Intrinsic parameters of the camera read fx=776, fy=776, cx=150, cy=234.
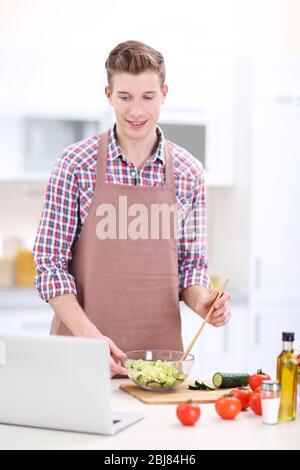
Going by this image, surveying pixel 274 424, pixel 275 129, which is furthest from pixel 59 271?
pixel 275 129

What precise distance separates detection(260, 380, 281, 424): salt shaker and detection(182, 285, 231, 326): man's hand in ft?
1.64

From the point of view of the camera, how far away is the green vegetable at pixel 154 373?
1.99 meters

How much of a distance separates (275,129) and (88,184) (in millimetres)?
2384

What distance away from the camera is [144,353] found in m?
2.14

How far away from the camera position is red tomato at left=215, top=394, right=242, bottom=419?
177cm

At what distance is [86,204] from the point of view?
2502 mm

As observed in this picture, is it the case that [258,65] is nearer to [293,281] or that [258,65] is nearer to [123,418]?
[293,281]

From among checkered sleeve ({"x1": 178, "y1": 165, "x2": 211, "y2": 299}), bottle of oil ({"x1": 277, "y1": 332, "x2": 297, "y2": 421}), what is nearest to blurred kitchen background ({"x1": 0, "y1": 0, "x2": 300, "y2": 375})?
checkered sleeve ({"x1": 178, "y1": 165, "x2": 211, "y2": 299})

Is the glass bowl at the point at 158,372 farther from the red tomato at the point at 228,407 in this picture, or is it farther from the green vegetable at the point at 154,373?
the red tomato at the point at 228,407

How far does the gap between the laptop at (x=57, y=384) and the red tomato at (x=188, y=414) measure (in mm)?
108

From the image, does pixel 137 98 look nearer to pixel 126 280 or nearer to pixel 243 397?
pixel 126 280

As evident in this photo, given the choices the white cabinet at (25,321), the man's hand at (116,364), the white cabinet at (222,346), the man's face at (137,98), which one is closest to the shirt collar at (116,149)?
the man's face at (137,98)

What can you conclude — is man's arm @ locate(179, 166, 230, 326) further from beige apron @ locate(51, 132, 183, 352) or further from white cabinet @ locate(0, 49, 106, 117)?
white cabinet @ locate(0, 49, 106, 117)

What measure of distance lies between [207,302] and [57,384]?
800 mm
